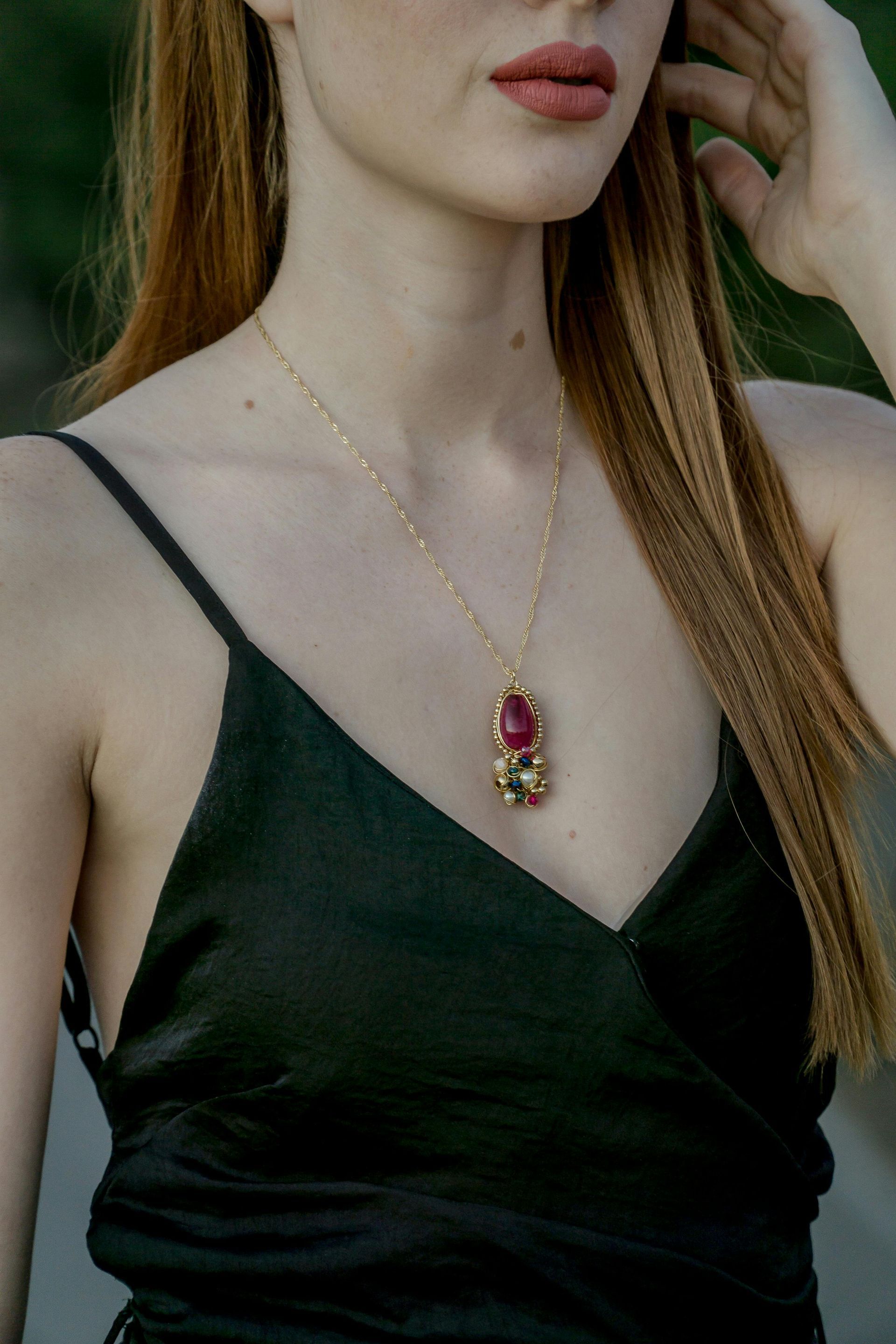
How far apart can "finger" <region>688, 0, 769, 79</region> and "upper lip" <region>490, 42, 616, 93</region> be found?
599 mm

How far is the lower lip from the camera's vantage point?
1406mm

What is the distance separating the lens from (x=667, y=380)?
181 centimetres

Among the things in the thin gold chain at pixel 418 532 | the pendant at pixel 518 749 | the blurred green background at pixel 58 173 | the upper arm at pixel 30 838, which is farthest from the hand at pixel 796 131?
the blurred green background at pixel 58 173

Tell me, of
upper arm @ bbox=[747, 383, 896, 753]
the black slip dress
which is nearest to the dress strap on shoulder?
the black slip dress

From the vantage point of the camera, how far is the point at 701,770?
5.21 ft

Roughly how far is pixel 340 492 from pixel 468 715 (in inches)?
12.6

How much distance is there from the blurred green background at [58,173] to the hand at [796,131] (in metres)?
2.10

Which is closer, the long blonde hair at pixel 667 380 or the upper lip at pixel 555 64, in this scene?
the upper lip at pixel 555 64

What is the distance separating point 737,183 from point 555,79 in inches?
25.7

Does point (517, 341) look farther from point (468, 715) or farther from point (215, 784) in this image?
point (215, 784)

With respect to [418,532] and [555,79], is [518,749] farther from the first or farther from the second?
[555,79]

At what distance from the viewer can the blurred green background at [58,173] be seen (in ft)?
13.9

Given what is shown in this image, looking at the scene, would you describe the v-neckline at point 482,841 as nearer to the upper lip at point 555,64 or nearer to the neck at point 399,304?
the neck at point 399,304

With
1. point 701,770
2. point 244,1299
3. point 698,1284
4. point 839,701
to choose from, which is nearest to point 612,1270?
point 698,1284
